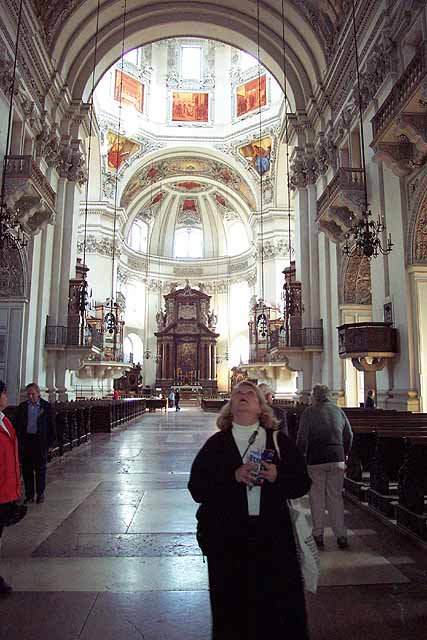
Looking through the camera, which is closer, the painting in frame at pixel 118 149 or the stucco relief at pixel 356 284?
the stucco relief at pixel 356 284

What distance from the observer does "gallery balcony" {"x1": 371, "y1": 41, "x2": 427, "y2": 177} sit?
8.70 metres

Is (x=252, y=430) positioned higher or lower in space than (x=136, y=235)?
lower

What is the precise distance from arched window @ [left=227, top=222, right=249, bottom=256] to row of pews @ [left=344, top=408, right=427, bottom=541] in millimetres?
31182

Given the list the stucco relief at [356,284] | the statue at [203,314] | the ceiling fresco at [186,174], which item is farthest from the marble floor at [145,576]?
the statue at [203,314]

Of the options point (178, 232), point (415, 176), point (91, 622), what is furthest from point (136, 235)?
point (91, 622)

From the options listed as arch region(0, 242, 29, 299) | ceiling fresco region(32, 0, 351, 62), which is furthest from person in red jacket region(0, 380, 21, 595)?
ceiling fresco region(32, 0, 351, 62)

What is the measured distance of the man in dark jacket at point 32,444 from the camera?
231 inches

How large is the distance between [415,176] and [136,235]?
1132 inches

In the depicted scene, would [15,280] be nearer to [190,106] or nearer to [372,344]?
[372,344]

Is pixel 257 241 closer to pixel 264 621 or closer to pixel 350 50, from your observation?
pixel 350 50

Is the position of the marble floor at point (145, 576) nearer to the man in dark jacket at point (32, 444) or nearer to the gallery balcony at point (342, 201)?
the man in dark jacket at point (32, 444)

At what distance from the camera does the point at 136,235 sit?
3731 cm

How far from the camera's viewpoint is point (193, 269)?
38688 millimetres

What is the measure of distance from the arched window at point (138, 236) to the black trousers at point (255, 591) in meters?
35.1
